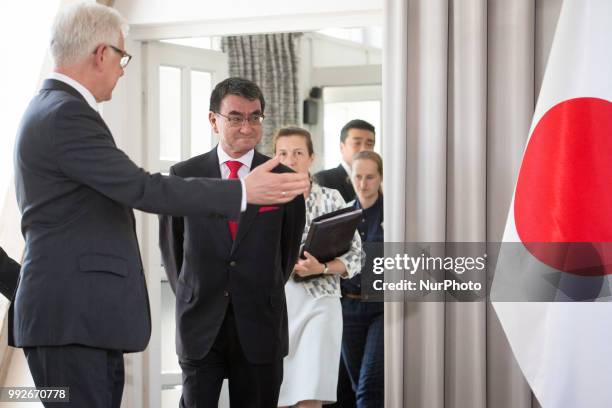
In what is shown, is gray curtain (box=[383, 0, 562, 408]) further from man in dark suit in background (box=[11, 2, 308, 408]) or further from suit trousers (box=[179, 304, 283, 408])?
man in dark suit in background (box=[11, 2, 308, 408])

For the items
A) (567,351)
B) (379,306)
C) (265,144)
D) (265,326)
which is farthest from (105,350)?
(265,144)

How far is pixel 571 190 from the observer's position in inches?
97.0

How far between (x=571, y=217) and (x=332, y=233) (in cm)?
89

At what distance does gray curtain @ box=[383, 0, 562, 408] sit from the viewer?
2951 millimetres

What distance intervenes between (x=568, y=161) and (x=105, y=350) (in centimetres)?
145

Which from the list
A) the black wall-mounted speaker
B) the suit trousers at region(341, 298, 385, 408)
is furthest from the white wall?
the black wall-mounted speaker

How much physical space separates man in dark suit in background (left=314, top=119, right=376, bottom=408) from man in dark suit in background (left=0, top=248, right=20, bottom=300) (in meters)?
2.18

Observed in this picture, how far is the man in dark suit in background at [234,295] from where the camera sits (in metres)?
2.51

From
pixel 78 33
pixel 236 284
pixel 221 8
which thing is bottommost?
pixel 236 284

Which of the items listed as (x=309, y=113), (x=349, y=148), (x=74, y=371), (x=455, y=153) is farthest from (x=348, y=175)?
(x=309, y=113)

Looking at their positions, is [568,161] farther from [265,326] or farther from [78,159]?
[78,159]

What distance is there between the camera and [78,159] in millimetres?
1838

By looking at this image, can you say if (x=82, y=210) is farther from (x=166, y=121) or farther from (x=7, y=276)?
(x=166, y=121)

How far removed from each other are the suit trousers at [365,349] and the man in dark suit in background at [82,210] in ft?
6.34
